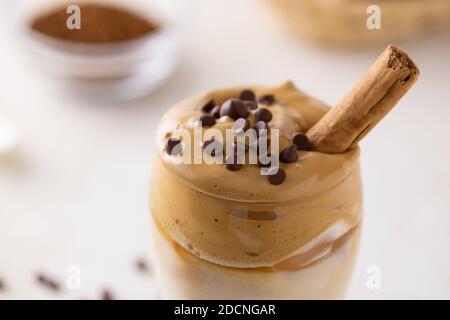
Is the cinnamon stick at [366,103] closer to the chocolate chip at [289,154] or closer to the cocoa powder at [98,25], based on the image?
the chocolate chip at [289,154]

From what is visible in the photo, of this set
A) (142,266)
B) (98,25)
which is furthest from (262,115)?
(98,25)

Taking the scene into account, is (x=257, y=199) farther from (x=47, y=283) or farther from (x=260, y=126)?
(x=47, y=283)

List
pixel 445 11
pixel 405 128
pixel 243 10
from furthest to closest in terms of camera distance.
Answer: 1. pixel 243 10
2. pixel 445 11
3. pixel 405 128

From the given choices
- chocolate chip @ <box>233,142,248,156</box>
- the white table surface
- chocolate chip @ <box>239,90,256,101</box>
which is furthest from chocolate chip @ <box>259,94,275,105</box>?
the white table surface

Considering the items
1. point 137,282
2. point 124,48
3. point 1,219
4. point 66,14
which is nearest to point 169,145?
point 137,282

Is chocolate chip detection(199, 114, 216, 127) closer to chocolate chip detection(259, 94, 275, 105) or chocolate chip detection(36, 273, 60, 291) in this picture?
chocolate chip detection(259, 94, 275, 105)

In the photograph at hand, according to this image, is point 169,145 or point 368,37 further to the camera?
point 368,37

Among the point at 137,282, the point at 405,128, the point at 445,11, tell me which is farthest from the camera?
the point at 445,11

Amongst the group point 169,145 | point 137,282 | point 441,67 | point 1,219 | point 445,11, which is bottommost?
point 137,282

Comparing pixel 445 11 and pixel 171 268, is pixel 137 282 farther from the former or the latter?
pixel 445 11
